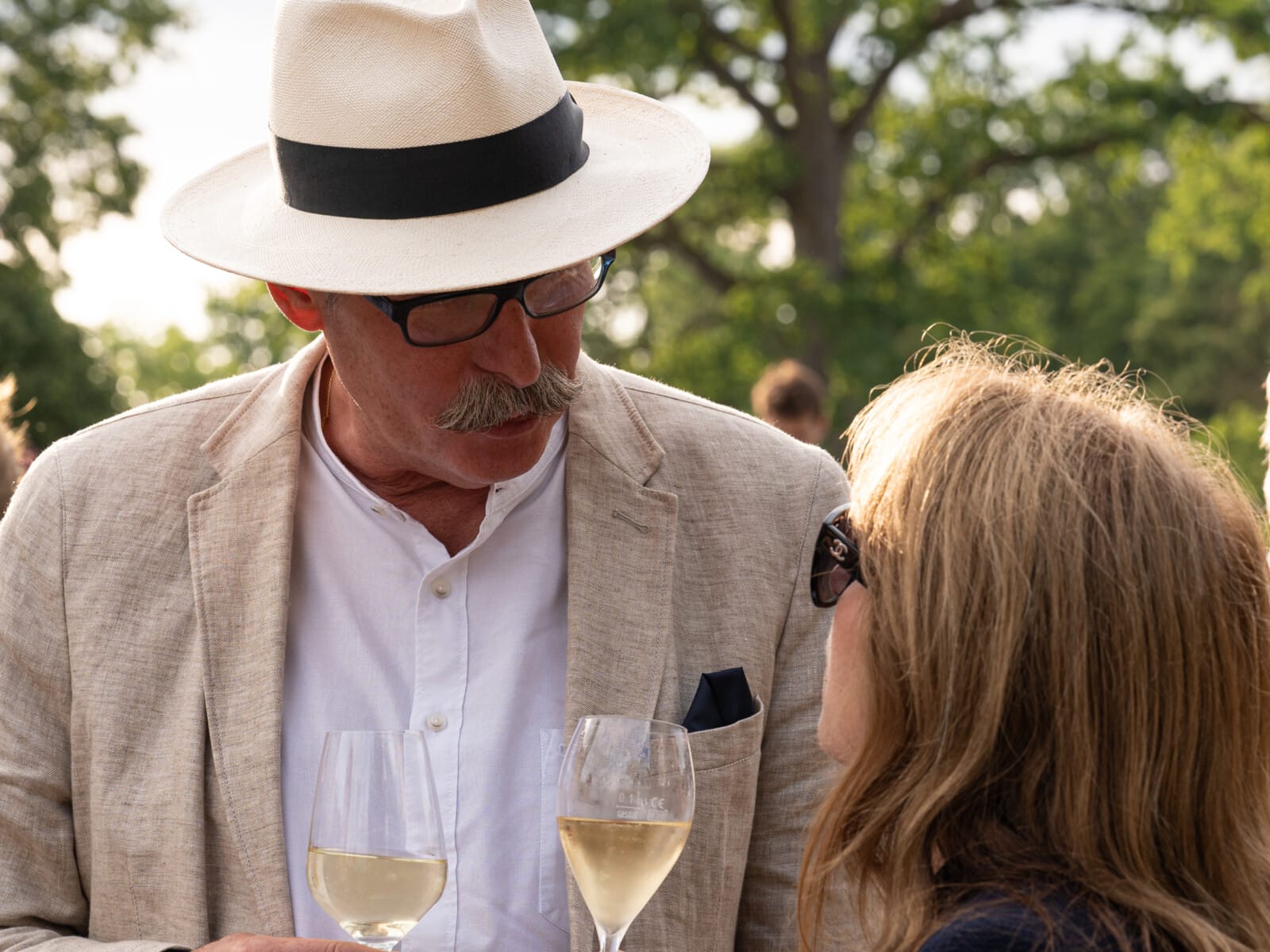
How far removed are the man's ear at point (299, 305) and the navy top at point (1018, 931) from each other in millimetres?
1716

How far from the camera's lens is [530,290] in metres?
2.64

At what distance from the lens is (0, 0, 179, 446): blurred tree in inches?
650

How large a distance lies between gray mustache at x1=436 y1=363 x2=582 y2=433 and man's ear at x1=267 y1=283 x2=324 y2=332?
1.37 feet

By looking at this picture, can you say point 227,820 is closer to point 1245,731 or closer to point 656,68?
point 1245,731

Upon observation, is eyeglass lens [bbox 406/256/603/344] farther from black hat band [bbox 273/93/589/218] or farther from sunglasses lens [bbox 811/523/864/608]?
sunglasses lens [bbox 811/523/864/608]

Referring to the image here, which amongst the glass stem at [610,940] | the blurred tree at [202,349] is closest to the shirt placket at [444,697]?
the glass stem at [610,940]

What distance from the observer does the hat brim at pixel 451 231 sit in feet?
8.25

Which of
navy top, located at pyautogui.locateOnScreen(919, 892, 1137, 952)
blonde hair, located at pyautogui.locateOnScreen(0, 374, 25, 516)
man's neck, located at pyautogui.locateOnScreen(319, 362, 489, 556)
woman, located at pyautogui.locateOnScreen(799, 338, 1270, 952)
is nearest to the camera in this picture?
navy top, located at pyautogui.locateOnScreen(919, 892, 1137, 952)

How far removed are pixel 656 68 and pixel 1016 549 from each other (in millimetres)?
15764

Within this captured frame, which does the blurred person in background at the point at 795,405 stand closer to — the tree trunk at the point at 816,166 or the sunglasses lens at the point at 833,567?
the sunglasses lens at the point at 833,567

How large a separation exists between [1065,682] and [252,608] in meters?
1.45

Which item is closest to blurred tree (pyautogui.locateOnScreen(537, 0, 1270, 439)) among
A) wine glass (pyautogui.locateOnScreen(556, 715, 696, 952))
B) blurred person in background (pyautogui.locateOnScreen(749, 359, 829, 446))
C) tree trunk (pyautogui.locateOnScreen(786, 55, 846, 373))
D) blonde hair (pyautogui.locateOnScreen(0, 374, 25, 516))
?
tree trunk (pyautogui.locateOnScreen(786, 55, 846, 373))

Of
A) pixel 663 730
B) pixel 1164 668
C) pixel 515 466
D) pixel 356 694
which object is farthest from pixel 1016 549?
pixel 356 694

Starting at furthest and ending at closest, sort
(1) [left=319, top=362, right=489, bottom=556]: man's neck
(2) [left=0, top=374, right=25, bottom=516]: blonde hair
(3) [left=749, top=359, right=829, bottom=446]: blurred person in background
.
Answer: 1. (3) [left=749, top=359, right=829, bottom=446]: blurred person in background
2. (2) [left=0, top=374, right=25, bottom=516]: blonde hair
3. (1) [left=319, top=362, right=489, bottom=556]: man's neck
